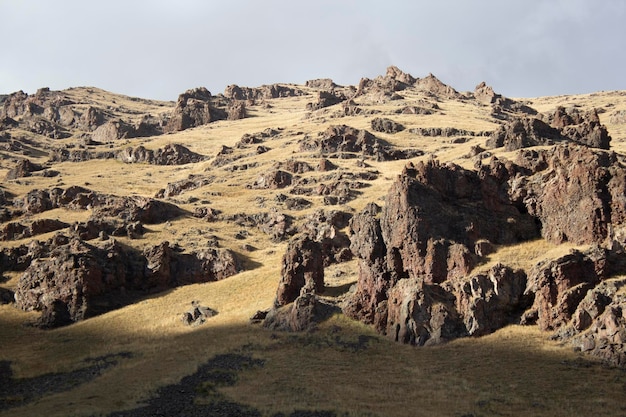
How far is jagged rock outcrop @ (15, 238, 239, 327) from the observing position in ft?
214

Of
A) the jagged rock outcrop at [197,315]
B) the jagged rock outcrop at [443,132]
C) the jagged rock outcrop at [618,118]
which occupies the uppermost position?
the jagged rock outcrop at [618,118]

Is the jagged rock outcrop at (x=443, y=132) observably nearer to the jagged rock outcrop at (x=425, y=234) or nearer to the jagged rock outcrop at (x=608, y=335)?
the jagged rock outcrop at (x=425, y=234)

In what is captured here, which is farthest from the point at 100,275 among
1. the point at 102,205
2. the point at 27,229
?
the point at 102,205

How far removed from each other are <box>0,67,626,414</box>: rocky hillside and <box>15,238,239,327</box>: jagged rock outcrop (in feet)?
0.65

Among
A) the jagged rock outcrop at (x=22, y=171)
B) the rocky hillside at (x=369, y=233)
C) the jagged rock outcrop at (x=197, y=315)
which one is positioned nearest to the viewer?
the rocky hillside at (x=369, y=233)

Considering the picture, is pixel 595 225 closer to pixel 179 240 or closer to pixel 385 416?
pixel 385 416

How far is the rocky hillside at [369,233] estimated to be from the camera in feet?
140

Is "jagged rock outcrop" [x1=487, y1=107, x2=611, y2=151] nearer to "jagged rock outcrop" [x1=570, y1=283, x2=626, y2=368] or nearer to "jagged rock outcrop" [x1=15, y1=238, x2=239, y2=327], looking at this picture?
"jagged rock outcrop" [x1=15, y1=238, x2=239, y2=327]

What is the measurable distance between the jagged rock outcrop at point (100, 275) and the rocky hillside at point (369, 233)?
0.20 meters

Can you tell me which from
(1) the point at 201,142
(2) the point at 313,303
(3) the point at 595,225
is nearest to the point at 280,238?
(2) the point at 313,303

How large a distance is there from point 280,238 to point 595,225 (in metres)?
53.1

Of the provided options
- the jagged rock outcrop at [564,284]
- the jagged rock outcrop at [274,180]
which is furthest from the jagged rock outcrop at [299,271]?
the jagged rock outcrop at [274,180]

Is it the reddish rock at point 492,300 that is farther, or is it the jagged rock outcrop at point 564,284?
the reddish rock at point 492,300

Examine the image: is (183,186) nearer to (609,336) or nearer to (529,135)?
(529,135)
